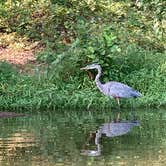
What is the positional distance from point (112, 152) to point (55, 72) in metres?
6.41

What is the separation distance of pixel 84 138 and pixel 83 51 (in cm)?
525

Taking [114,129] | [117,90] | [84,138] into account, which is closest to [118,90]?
[117,90]

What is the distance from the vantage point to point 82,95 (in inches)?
608

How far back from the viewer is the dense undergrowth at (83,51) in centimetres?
1562

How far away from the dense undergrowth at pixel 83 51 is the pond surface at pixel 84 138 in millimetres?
950

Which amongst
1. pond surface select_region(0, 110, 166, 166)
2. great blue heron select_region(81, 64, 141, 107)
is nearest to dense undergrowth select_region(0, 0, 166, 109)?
great blue heron select_region(81, 64, 141, 107)

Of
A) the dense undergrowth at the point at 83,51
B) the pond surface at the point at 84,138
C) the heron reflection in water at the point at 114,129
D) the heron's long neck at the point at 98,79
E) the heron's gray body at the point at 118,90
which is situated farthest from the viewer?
the heron's long neck at the point at 98,79

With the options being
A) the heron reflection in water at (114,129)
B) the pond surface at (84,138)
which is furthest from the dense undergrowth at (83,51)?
the heron reflection in water at (114,129)

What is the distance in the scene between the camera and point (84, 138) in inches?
461

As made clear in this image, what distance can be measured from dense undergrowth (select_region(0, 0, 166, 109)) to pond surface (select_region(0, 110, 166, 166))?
37.4 inches

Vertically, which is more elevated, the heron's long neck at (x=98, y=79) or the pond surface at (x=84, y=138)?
the heron's long neck at (x=98, y=79)

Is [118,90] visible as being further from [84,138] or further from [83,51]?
[84,138]

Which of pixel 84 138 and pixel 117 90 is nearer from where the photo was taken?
pixel 84 138

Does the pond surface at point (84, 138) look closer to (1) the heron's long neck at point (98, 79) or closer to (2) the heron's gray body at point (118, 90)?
(2) the heron's gray body at point (118, 90)
